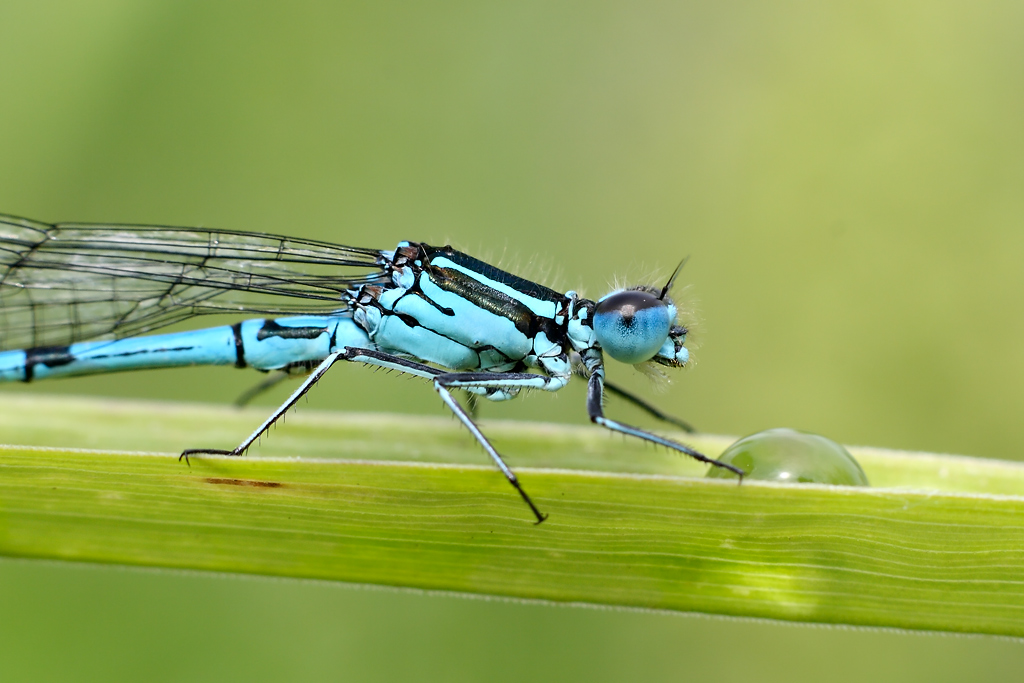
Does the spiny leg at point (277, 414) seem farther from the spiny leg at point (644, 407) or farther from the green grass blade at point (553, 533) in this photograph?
the spiny leg at point (644, 407)

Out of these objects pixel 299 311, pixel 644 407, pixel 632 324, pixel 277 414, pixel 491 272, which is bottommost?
pixel 644 407

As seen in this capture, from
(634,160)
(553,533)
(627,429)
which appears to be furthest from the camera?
Answer: (634,160)

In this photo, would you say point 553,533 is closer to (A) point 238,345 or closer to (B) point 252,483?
(B) point 252,483

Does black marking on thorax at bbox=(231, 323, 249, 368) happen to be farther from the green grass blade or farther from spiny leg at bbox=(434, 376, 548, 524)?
the green grass blade

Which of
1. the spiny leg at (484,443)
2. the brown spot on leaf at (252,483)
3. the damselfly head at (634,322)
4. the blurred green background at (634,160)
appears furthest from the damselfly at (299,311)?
the brown spot on leaf at (252,483)

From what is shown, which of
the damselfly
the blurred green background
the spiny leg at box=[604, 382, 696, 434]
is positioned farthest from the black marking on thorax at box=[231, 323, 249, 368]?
the spiny leg at box=[604, 382, 696, 434]

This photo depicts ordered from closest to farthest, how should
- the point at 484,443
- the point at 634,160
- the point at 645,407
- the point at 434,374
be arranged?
1. the point at 484,443
2. the point at 434,374
3. the point at 645,407
4. the point at 634,160

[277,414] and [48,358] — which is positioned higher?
[277,414]

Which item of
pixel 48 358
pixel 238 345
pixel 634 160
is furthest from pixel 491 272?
pixel 634 160

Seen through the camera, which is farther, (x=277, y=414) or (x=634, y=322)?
(x=634, y=322)
